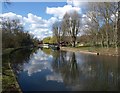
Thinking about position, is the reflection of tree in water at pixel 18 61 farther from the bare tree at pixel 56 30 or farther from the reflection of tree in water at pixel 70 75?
the bare tree at pixel 56 30

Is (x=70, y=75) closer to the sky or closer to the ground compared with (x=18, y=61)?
closer to the sky

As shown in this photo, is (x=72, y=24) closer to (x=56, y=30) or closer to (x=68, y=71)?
(x=56, y=30)

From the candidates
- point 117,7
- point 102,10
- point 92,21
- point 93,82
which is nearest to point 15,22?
point 92,21

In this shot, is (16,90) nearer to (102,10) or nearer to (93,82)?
(93,82)

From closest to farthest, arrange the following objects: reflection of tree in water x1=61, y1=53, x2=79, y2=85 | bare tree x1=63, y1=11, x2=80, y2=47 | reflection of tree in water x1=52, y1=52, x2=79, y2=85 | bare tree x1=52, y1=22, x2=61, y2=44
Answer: reflection of tree in water x1=61, y1=53, x2=79, y2=85 < reflection of tree in water x1=52, y1=52, x2=79, y2=85 < bare tree x1=63, y1=11, x2=80, y2=47 < bare tree x1=52, y1=22, x2=61, y2=44

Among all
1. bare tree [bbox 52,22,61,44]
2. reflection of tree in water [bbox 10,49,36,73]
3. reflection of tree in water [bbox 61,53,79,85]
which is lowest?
reflection of tree in water [bbox 10,49,36,73]

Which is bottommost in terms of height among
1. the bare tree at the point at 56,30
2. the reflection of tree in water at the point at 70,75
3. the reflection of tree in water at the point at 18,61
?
the reflection of tree in water at the point at 18,61

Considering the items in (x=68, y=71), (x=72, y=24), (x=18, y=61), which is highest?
(x=72, y=24)

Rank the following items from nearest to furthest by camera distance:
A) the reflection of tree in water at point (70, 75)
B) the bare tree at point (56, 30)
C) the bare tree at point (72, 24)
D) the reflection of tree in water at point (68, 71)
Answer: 1. the reflection of tree in water at point (70, 75)
2. the reflection of tree in water at point (68, 71)
3. the bare tree at point (72, 24)
4. the bare tree at point (56, 30)

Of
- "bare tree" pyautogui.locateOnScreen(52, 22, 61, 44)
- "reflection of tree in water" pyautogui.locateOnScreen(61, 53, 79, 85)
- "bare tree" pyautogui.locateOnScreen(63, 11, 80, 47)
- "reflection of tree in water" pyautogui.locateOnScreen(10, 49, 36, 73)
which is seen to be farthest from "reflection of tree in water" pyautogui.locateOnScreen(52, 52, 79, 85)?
"bare tree" pyautogui.locateOnScreen(52, 22, 61, 44)

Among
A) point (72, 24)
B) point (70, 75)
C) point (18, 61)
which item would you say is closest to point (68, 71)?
point (70, 75)

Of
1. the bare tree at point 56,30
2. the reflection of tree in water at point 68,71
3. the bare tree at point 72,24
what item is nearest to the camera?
the reflection of tree in water at point 68,71

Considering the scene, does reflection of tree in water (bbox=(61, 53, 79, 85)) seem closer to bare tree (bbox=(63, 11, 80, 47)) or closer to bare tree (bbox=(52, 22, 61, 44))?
bare tree (bbox=(63, 11, 80, 47))

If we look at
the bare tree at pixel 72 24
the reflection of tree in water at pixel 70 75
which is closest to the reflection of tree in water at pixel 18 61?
the reflection of tree in water at pixel 70 75
